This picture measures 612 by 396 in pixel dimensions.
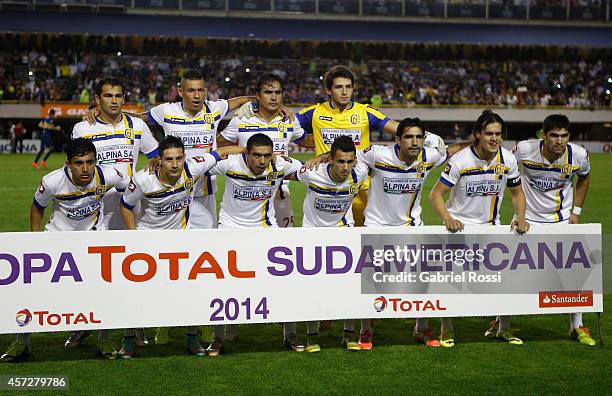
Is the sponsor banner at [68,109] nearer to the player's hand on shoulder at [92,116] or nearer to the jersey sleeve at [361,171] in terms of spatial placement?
the player's hand on shoulder at [92,116]

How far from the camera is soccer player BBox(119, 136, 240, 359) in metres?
7.04

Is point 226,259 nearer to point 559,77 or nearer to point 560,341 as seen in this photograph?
point 560,341

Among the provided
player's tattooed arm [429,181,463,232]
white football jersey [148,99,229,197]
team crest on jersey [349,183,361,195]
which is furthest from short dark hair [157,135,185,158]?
player's tattooed arm [429,181,463,232]

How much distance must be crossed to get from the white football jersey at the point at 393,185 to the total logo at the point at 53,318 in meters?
2.66

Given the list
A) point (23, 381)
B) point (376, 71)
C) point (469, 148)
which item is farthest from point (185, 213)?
point (376, 71)

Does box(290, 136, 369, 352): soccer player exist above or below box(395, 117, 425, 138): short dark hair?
below

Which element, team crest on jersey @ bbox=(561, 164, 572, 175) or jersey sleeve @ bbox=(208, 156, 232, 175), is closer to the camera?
jersey sleeve @ bbox=(208, 156, 232, 175)

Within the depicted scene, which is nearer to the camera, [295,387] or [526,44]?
[295,387]

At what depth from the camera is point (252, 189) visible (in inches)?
292

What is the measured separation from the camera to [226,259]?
6.79 meters

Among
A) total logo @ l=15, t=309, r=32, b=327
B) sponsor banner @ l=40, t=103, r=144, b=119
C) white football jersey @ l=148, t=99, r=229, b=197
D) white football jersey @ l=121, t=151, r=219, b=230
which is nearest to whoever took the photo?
total logo @ l=15, t=309, r=32, b=327

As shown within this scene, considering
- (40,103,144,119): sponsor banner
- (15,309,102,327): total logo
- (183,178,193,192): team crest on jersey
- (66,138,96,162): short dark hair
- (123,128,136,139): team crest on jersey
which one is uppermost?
(40,103,144,119): sponsor banner

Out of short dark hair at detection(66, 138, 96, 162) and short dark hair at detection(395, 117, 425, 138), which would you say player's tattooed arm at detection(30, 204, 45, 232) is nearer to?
short dark hair at detection(66, 138, 96, 162)

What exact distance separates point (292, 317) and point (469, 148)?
2.36 m
